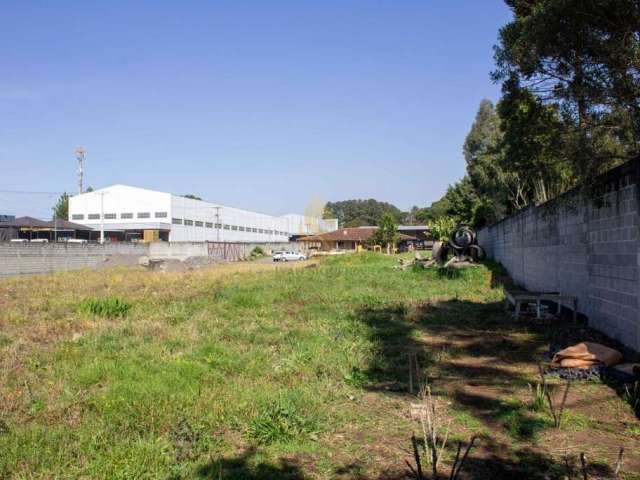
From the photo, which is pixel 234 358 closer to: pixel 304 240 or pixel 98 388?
pixel 98 388

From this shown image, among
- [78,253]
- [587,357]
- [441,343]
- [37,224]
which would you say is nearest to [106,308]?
[441,343]

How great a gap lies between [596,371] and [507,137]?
4.50 m

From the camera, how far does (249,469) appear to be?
13.0 feet

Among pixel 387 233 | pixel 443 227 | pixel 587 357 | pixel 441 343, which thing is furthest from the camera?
pixel 387 233

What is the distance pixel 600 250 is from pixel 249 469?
21.1 ft

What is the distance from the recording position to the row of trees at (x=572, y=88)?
7016mm

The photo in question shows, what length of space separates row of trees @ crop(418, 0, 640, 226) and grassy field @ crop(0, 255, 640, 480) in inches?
111

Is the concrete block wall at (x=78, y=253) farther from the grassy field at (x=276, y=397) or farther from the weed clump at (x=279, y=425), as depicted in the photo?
the weed clump at (x=279, y=425)

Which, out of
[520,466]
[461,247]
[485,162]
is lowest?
[520,466]

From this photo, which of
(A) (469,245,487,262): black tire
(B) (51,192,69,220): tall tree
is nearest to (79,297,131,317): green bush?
(A) (469,245,487,262): black tire

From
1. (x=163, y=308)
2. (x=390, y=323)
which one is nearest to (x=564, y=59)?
(x=390, y=323)

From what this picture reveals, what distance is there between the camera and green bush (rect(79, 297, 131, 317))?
11.9 meters

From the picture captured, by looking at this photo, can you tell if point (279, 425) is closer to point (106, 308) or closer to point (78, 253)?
point (106, 308)

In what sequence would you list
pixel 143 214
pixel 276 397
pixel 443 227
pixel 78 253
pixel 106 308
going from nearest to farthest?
1. pixel 276 397
2. pixel 106 308
3. pixel 78 253
4. pixel 443 227
5. pixel 143 214
